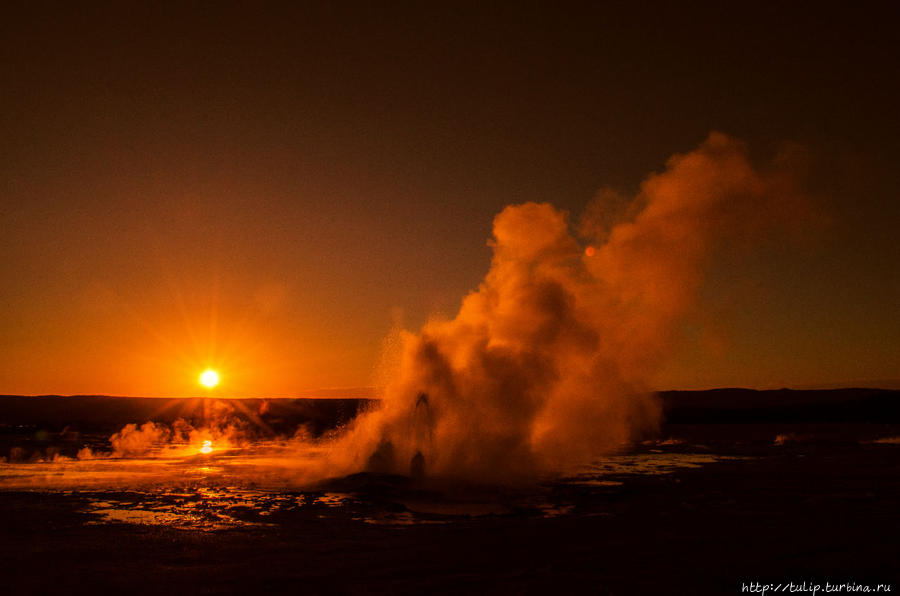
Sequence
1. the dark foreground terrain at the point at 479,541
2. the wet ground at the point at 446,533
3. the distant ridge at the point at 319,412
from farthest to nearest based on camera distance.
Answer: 1. the distant ridge at the point at 319,412
2. the wet ground at the point at 446,533
3. the dark foreground terrain at the point at 479,541

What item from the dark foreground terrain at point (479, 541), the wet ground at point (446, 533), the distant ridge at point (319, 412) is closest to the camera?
the dark foreground terrain at point (479, 541)

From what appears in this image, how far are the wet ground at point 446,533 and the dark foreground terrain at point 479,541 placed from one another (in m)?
0.05

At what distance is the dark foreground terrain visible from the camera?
1001 centimetres

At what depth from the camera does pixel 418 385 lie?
25266mm

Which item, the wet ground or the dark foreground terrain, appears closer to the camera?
the dark foreground terrain

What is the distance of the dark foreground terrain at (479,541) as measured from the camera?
10008 mm

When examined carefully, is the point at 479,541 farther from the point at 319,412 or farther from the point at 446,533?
the point at 319,412

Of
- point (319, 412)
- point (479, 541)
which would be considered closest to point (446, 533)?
point (479, 541)

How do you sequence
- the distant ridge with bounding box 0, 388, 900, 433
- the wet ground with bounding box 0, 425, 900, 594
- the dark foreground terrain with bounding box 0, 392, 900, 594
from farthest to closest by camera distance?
the distant ridge with bounding box 0, 388, 900, 433 < the wet ground with bounding box 0, 425, 900, 594 < the dark foreground terrain with bounding box 0, 392, 900, 594

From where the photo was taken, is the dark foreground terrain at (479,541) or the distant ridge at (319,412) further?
the distant ridge at (319,412)

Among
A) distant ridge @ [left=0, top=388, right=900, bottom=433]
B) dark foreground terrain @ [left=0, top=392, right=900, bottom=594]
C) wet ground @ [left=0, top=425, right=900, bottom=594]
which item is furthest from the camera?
distant ridge @ [left=0, top=388, right=900, bottom=433]

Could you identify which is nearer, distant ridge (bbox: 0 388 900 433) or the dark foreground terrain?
the dark foreground terrain

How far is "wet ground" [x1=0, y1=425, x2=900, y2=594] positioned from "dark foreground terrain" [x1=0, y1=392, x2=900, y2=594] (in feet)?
0.16

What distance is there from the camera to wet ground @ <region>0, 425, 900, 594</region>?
10141 millimetres
